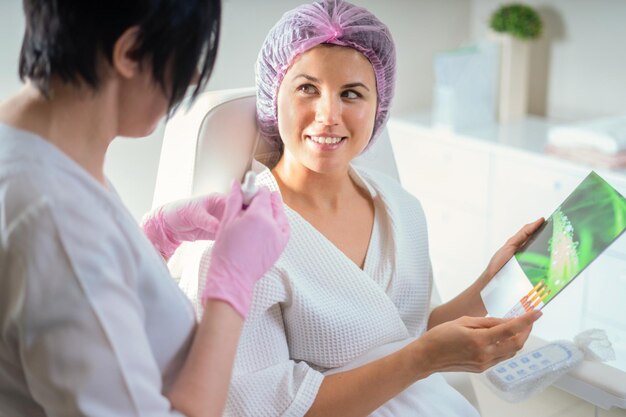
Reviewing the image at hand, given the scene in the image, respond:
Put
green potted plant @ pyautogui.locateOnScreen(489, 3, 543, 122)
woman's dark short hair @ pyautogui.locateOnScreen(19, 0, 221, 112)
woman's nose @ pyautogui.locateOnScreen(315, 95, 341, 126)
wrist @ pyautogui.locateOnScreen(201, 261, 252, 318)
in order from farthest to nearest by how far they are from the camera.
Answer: green potted plant @ pyautogui.locateOnScreen(489, 3, 543, 122) < woman's nose @ pyautogui.locateOnScreen(315, 95, 341, 126) < wrist @ pyautogui.locateOnScreen(201, 261, 252, 318) < woman's dark short hair @ pyautogui.locateOnScreen(19, 0, 221, 112)

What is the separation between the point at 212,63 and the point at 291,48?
1.58ft

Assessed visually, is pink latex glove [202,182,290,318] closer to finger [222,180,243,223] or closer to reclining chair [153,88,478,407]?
finger [222,180,243,223]

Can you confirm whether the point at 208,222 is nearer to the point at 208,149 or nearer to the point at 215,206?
the point at 215,206

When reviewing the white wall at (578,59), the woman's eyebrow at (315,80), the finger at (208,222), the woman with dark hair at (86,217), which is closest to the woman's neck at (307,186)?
the woman's eyebrow at (315,80)

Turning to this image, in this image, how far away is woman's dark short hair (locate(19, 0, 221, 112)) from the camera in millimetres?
814

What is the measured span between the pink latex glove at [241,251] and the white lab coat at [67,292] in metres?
0.12

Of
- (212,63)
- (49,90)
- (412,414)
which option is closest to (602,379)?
(412,414)

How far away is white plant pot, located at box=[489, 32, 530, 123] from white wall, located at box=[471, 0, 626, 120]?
123mm

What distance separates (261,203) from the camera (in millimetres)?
1056

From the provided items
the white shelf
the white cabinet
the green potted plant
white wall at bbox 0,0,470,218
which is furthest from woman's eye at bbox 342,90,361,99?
the green potted plant

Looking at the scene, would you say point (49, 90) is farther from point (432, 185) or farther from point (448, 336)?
point (432, 185)

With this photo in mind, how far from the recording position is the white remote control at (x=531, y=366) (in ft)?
4.62

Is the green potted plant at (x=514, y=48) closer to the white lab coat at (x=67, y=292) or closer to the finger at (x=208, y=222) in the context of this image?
the finger at (x=208, y=222)

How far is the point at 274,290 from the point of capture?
1.26 meters
